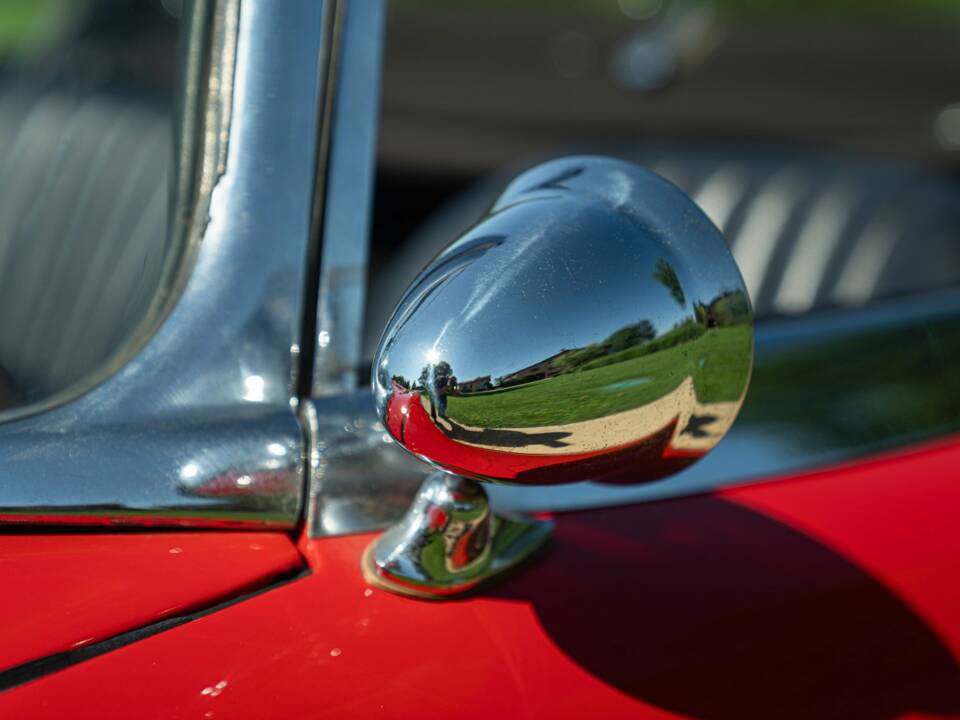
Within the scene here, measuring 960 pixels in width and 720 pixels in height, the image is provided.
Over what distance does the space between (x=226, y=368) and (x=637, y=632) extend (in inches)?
13.8

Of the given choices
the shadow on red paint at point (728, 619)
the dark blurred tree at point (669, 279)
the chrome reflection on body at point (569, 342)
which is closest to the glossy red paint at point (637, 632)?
the shadow on red paint at point (728, 619)

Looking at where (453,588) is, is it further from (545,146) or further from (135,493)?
(545,146)

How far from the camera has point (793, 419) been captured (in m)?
1.03

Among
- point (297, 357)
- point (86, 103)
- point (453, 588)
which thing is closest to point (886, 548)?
point (453, 588)

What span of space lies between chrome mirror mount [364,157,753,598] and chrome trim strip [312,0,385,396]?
0.47 ft

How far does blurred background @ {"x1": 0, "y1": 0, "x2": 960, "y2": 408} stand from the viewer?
121cm

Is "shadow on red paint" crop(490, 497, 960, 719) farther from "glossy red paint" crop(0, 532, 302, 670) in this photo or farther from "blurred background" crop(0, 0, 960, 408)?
"blurred background" crop(0, 0, 960, 408)

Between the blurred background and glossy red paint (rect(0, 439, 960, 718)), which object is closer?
glossy red paint (rect(0, 439, 960, 718))

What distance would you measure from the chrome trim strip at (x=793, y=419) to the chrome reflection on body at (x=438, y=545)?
0.13 feet

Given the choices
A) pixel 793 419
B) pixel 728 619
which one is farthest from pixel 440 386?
pixel 793 419

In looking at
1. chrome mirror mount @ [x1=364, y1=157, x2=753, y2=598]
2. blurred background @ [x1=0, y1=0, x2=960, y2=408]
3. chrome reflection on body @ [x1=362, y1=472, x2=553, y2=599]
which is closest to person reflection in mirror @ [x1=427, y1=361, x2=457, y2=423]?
chrome mirror mount @ [x1=364, y1=157, x2=753, y2=598]

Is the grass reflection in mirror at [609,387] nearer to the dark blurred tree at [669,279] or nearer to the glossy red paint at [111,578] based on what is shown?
the dark blurred tree at [669,279]

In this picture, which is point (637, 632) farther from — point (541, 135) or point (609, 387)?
point (541, 135)

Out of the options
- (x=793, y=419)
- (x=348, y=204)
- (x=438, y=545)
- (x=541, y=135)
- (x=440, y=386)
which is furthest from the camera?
(x=541, y=135)
